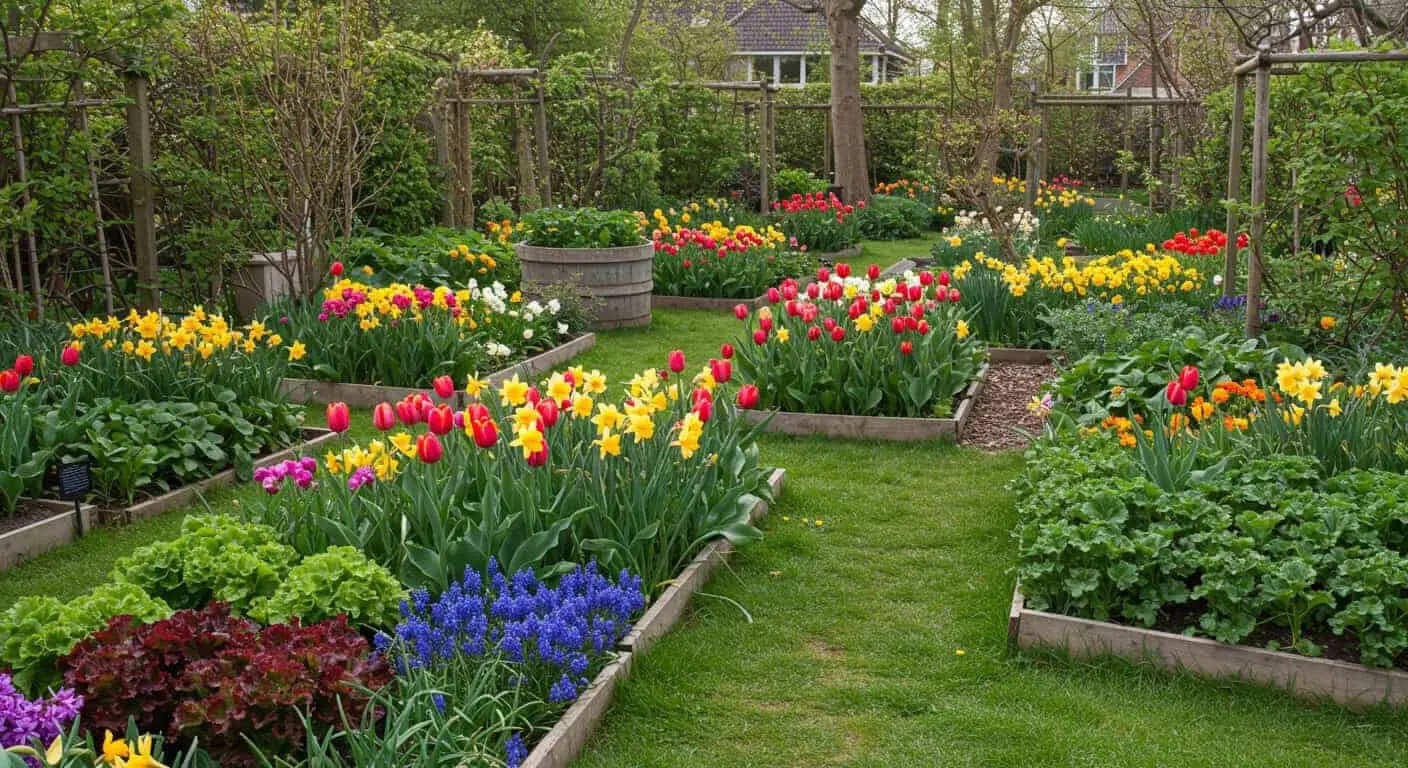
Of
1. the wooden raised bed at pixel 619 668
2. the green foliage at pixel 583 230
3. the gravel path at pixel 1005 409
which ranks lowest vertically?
the wooden raised bed at pixel 619 668

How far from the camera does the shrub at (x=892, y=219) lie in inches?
710

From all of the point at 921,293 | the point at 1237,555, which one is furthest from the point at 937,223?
the point at 1237,555

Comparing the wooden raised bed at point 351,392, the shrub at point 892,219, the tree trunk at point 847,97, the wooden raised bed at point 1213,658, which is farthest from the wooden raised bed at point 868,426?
the tree trunk at point 847,97

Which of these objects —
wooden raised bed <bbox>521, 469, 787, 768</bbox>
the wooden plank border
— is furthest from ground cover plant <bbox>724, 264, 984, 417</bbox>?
wooden raised bed <bbox>521, 469, 787, 768</bbox>

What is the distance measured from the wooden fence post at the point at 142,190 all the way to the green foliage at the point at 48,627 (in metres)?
5.24

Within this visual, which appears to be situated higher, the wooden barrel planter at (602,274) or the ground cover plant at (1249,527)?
the wooden barrel planter at (602,274)

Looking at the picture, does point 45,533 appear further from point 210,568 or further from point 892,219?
point 892,219

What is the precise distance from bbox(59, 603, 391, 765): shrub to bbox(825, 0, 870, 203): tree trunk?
1638 centimetres

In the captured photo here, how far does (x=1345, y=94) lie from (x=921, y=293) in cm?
242

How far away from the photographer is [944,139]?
11516 millimetres

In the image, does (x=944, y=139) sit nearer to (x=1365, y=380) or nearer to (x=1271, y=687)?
(x=1365, y=380)

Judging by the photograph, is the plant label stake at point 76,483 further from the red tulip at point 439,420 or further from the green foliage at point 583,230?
the green foliage at point 583,230

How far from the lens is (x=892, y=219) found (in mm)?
18141

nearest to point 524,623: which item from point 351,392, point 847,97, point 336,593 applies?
point 336,593
